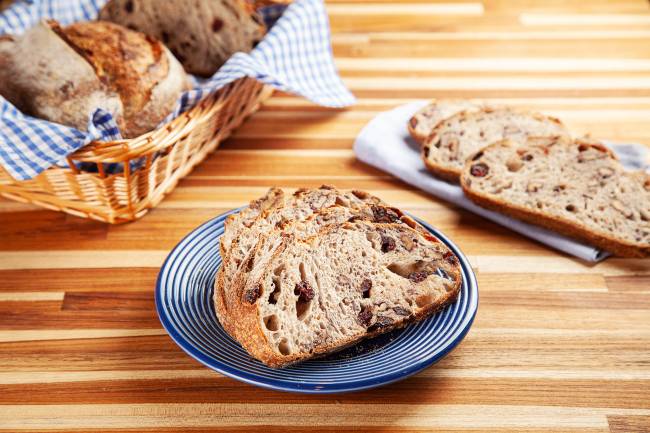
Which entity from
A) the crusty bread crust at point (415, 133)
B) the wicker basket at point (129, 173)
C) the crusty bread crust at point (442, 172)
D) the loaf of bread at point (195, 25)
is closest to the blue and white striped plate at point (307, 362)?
the wicker basket at point (129, 173)

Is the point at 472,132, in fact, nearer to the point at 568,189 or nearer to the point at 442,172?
the point at 442,172

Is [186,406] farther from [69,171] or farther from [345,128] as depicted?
[345,128]

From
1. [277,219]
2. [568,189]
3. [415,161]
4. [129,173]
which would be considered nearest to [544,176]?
[568,189]

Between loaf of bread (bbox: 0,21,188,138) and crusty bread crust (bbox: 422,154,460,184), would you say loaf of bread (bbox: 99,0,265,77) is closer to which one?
loaf of bread (bbox: 0,21,188,138)

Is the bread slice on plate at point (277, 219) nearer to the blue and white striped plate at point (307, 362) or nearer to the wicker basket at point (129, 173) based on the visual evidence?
the blue and white striped plate at point (307, 362)

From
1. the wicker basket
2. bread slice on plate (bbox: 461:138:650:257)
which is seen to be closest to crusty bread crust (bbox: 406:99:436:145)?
bread slice on plate (bbox: 461:138:650:257)

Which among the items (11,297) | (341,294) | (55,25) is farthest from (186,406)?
(55,25)
